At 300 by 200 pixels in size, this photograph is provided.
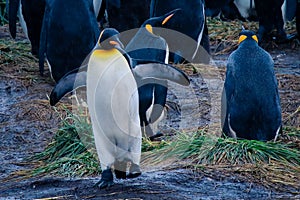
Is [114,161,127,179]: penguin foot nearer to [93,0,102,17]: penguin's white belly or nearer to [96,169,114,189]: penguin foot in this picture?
[96,169,114,189]: penguin foot

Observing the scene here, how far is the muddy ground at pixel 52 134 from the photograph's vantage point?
3924 mm

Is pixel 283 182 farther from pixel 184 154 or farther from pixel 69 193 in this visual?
pixel 69 193

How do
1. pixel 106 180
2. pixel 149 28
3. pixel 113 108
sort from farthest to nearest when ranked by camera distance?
pixel 149 28 → pixel 113 108 → pixel 106 180

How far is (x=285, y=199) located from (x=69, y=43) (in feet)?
9.97

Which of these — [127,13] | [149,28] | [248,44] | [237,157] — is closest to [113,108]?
[237,157]

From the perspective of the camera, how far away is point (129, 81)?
413 centimetres

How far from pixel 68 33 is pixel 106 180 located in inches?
102

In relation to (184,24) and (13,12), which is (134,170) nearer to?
(184,24)

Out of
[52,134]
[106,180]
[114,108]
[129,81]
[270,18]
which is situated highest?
[129,81]

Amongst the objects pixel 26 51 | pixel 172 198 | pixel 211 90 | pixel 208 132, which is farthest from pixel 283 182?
pixel 26 51

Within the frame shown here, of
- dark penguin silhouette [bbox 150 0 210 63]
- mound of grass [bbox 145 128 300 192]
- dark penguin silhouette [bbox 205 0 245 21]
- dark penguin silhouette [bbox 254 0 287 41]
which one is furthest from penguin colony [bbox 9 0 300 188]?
dark penguin silhouette [bbox 205 0 245 21]

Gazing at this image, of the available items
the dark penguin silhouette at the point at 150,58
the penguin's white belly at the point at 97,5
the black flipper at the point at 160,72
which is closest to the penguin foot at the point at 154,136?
the dark penguin silhouette at the point at 150,58

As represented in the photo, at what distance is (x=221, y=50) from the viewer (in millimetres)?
8297

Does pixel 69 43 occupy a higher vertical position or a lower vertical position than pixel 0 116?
higher
